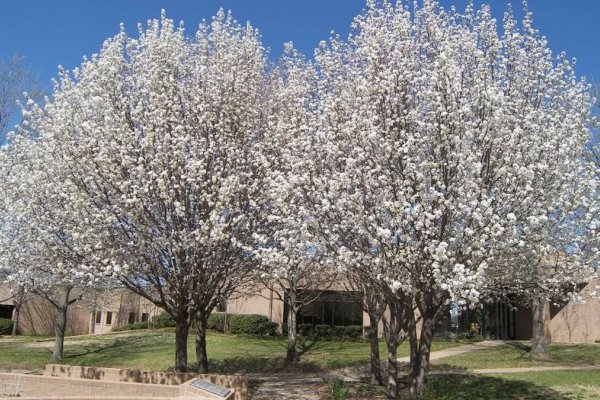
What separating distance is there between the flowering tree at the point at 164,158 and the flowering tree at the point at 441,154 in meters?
2.81

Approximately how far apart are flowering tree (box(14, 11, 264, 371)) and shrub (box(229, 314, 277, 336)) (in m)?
19.1

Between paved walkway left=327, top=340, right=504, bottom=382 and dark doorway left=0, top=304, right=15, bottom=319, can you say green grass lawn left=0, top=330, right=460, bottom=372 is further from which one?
dark doorway left=0, top=304, right=15, bottom=319

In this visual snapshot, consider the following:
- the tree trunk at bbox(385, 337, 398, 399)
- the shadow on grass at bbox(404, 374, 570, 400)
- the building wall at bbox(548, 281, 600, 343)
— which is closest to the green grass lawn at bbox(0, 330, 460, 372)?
A: the building wall at bbox(548, 281, 600, 343)

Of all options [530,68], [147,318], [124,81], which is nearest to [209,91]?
[124,81]

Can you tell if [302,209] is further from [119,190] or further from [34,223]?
[34,223]

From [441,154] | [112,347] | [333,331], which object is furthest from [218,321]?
[441,154]

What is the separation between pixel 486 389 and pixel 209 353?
14122mm

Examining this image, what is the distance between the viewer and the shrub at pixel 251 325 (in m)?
35.7

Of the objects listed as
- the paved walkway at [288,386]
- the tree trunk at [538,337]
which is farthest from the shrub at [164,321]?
the tree trunk at [538,337]

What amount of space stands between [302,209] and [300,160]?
1629 mm

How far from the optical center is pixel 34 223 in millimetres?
15617

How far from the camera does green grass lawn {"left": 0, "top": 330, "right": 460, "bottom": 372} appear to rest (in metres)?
24.8

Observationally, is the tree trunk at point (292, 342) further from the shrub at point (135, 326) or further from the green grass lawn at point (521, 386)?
the shrub at point (135, 326)

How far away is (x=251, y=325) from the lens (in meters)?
35.7
